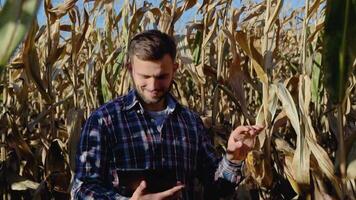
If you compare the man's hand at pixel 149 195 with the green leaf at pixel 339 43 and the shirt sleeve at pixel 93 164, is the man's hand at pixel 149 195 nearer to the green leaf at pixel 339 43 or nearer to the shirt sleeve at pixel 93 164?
the shirt sleeve at pixel 93 164

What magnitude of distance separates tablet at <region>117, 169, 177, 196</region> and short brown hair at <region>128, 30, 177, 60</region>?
11.0 inches

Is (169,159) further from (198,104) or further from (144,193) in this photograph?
(198,104)

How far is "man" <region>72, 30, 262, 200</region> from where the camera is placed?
146 centimetres

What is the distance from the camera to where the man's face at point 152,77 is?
1.44 m

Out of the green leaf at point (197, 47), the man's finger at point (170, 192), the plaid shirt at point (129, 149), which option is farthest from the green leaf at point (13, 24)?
the green leaf at point (197, 47)

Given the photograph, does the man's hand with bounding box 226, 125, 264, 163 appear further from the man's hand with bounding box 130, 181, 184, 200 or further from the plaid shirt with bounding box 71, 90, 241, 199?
the man's hand with bounding box 130, 181, 184, 200

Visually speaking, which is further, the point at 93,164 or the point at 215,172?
the point at 215,172

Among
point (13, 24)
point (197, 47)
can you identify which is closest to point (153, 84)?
point (13, 24)

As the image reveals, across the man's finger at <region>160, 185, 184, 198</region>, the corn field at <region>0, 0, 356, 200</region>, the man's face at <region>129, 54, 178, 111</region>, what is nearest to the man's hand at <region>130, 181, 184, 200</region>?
the man's finger at <region>160, 185, 184, 198</region>

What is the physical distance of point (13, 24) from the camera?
560 mm

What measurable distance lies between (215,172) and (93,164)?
0.38 meters

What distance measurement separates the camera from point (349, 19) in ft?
3.72

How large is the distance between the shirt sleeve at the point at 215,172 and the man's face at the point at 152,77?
10.6 inches

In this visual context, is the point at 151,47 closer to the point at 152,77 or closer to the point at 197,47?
the point at 152,77
